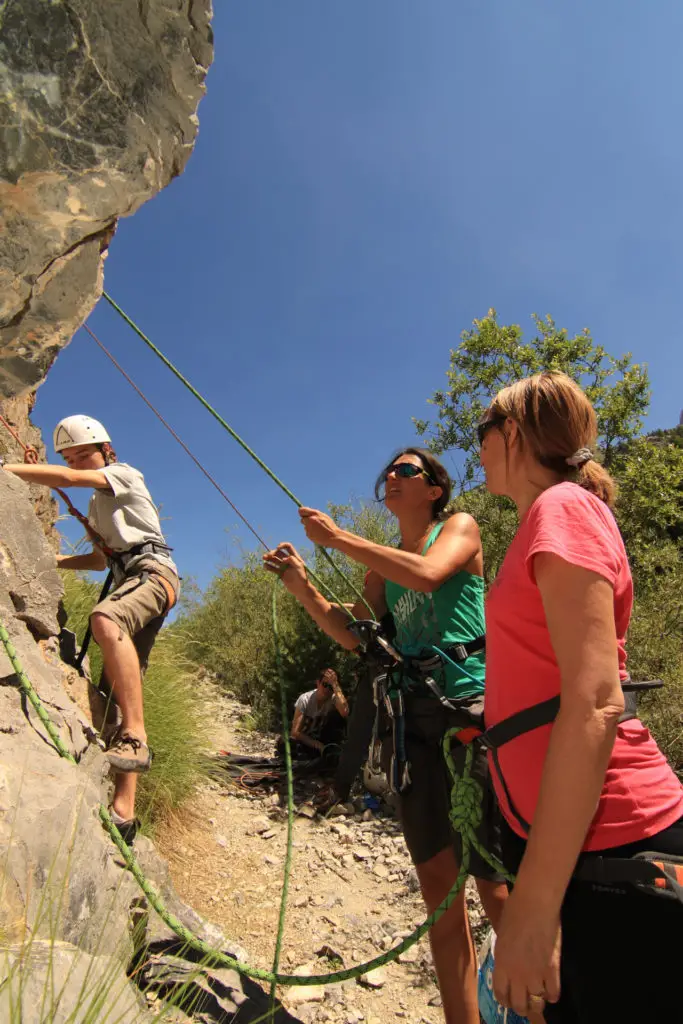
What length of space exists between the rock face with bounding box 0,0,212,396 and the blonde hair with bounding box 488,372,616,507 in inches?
60.1

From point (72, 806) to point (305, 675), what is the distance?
7599 millimetres

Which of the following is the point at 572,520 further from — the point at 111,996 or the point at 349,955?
the point at 349,955

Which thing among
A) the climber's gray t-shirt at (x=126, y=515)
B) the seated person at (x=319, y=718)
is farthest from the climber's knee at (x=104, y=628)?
the seated person at (x=319, y=718)

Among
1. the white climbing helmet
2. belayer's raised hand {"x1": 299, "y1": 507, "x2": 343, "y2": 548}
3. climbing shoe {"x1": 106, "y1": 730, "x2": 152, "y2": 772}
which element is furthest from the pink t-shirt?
the white climbing helmet

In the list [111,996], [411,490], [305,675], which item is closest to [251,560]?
[305,675]

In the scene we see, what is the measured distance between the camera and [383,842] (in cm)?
461

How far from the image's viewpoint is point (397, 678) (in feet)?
7.39

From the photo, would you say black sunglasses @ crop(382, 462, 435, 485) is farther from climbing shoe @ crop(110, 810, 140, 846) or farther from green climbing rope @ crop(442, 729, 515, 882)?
climbing shoe @ crop(110, 810, 140, 846)

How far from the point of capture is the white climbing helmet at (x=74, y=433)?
10.8 ft

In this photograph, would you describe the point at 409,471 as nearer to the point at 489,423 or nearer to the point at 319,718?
the point at 489,423

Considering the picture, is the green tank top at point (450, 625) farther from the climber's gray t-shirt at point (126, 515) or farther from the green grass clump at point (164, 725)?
the green grass clump at point (164, 725)

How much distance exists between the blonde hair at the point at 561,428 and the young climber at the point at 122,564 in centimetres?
241

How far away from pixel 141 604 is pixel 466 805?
219 cm

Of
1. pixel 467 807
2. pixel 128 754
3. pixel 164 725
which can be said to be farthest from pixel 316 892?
pixel 467 807
